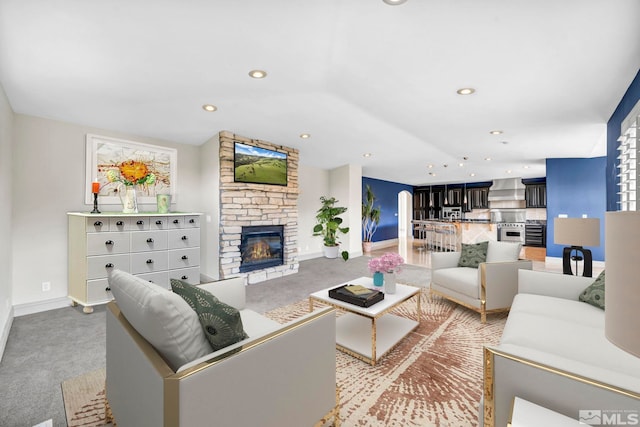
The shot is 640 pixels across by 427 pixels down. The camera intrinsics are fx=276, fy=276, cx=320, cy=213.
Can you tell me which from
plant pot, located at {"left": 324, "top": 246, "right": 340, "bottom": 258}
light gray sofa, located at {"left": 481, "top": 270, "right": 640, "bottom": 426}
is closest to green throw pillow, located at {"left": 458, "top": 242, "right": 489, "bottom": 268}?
light gray sofa, located at {"left": 481, "top": 270, "right": 640, "bottom": 426}

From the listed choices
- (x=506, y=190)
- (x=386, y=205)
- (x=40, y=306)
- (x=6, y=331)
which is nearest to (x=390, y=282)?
(x=6, y=331)

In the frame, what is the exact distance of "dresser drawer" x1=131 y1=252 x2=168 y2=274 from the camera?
137 inches

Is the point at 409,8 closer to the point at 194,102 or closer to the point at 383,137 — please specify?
the point at 194,102

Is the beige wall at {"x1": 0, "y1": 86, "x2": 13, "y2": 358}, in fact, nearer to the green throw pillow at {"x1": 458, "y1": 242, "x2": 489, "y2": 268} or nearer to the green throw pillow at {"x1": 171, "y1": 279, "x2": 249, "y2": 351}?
the green throw pillow at {"x1": 171, "y1": 279, "x2": 249, "y2": 351}

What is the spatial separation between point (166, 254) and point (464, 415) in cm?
369

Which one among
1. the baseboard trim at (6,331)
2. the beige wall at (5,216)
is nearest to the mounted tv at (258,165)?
the beige wall at (5,216)

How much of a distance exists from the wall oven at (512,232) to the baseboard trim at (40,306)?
33.7ft

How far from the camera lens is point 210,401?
0.94 metres

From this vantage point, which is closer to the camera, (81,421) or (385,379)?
(81,421)

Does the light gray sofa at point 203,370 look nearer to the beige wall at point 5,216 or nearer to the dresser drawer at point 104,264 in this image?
the beige wall at point 5,216

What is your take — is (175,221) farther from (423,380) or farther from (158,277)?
(423,380)

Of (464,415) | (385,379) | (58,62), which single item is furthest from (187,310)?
(58,62)

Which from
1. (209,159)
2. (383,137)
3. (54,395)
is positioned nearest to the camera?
(54,395)

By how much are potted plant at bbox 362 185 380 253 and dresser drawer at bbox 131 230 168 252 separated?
17.1 feet
